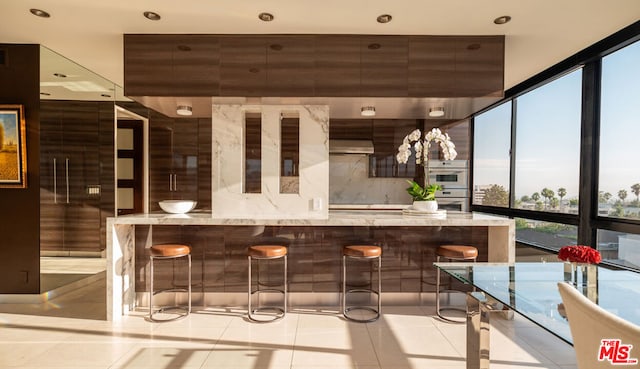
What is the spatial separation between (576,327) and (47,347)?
346 centimetres

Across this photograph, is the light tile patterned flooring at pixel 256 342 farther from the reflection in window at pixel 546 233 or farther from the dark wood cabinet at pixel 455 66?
the dark wood cabinet at pixel 455 66

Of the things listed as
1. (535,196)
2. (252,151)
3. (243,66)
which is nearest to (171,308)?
(243,66)

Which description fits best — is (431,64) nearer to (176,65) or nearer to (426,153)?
(426,153)

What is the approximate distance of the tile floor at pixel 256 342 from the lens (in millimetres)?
2441

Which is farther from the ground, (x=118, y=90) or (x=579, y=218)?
(x=118, y=90)

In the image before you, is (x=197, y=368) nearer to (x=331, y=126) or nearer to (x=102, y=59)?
(x=102, y=59)

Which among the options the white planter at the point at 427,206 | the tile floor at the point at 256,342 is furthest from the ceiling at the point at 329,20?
the tile floor at the point at 256,342

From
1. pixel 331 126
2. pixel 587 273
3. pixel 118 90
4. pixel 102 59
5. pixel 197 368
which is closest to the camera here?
pixel 587 273

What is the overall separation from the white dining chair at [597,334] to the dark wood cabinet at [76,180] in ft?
21.0

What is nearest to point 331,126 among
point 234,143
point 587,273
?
point 234,143

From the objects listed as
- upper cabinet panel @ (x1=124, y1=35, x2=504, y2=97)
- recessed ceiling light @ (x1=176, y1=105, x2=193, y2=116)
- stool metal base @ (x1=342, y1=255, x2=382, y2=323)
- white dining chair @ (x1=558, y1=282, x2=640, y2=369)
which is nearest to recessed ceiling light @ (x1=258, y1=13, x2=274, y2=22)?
upper cabinet panel @ (x1=124, y1=35, x2=504, y2=97)

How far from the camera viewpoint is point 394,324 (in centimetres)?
311

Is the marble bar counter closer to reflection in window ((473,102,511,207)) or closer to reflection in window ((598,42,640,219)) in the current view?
reflection in window ((598,42,640,219))

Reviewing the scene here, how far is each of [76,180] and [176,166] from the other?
5.13 feet
